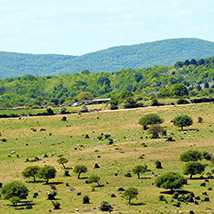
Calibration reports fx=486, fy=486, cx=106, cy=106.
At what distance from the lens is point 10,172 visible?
4823 inches

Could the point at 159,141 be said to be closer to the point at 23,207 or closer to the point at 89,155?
the point at 89,155

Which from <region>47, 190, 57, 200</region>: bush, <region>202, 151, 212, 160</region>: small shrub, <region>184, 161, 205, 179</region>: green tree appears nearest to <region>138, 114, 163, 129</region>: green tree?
<region>202, 151, 212, 160</region>: small shrub

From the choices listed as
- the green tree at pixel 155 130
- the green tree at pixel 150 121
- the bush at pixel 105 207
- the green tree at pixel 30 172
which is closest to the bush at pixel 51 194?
the bush at pixel 105 207

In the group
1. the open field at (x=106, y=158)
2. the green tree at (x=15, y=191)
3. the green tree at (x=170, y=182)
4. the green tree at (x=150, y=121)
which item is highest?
the green tree at (x=150, y=121)

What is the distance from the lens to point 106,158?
13388 centimetres

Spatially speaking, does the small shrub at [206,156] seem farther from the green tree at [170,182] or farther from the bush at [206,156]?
the green tree at [170,182]

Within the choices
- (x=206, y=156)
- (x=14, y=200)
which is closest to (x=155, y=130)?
(x=206, y=156)

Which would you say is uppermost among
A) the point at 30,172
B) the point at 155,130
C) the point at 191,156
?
the point at 155,130

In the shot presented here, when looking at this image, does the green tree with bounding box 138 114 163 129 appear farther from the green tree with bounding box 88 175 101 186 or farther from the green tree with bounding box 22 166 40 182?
the green tree with bounding box 88 175 101 186

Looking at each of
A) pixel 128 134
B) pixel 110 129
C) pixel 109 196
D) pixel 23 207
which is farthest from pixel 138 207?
pixel 110 129

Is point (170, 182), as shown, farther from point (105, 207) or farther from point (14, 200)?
point (14, 200)

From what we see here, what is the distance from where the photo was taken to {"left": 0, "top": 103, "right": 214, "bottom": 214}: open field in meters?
88.0

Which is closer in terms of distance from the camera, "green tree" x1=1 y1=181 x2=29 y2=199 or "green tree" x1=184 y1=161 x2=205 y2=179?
"green tree" x1=1 y1=181 x2=29 y2=199

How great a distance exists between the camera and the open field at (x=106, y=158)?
88031 mm
